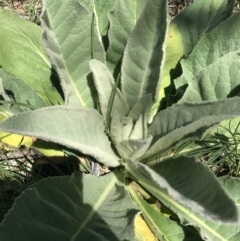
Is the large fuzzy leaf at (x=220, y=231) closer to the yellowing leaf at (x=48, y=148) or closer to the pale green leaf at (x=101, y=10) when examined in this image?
the yellowing leaf at (x=48, y=148)

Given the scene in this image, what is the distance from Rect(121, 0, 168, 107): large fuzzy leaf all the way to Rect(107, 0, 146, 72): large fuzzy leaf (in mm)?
132

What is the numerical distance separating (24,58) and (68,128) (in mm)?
514

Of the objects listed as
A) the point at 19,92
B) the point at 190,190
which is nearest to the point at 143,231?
the point at 190,190

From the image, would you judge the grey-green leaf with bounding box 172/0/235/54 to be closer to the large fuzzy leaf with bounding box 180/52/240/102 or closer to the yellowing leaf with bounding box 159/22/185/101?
the yellowing leaf with bounding box 159/22/185/101

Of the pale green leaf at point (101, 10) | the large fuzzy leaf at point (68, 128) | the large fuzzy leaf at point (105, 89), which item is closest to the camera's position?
the large fuzzy leaf at point (68, 128)

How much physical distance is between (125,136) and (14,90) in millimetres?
384

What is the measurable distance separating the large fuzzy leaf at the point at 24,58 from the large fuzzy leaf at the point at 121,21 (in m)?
0.24

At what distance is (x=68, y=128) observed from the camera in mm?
1077

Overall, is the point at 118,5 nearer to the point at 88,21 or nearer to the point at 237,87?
the point at 88,21

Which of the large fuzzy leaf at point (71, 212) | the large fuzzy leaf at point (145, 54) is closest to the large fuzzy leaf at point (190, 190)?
the large fuzzy leaf at point (71, 212)

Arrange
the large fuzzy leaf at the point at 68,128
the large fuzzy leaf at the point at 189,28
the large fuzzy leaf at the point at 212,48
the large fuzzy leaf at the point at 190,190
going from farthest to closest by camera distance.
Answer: the large fuzzy leaf at the point at 189,28 < the large fuzzy leaf at the point at 212,48 < the large fuzzy leaf at the point at 68,128 < the large fuzzy leaf at the point at 190,190

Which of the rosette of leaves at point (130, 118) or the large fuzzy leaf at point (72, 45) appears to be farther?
the large fuzzy leaf at point (72, 45)

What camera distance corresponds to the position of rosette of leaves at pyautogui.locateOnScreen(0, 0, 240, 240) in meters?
1.05

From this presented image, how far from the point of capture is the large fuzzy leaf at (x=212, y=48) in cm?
134
